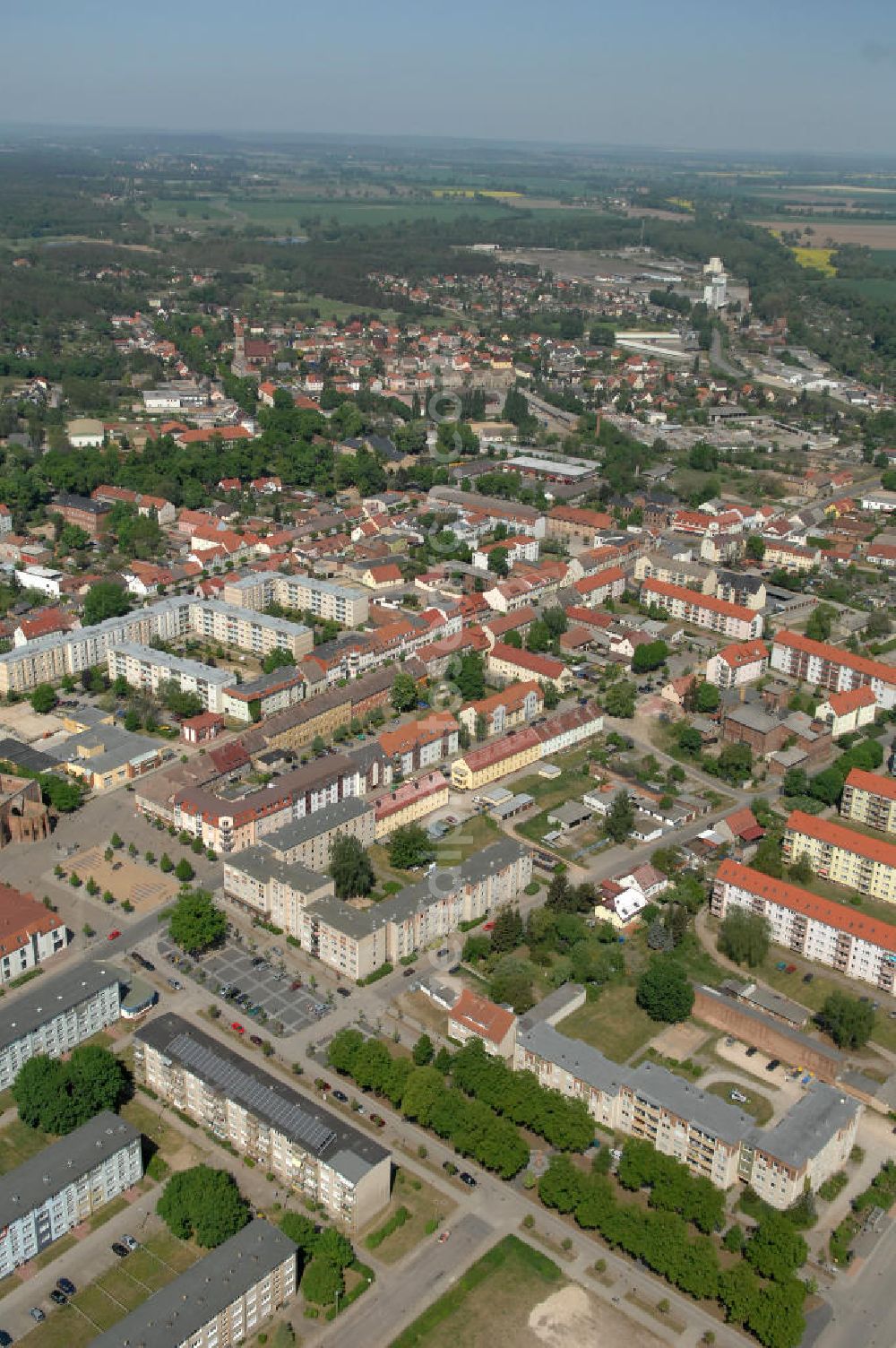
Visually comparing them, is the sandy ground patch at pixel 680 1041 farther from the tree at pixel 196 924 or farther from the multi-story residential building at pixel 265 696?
the multi-story residential building at pixel 265 696

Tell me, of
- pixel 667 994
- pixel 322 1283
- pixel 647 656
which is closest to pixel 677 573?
pixel 647 656

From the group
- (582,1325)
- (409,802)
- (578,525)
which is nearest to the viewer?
(582,1325)

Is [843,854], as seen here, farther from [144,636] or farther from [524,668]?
[144,636]

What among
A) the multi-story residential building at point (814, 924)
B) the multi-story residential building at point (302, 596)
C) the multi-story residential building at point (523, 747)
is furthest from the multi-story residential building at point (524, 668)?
the multi-story residential building at point (814, 924)

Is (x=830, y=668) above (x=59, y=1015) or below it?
above

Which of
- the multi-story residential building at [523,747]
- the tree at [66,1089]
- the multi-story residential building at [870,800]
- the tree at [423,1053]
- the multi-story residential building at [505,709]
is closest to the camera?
the tree at [66,1089]

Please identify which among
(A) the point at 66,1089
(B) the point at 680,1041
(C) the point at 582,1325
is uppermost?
(A) the point at 66,1089
